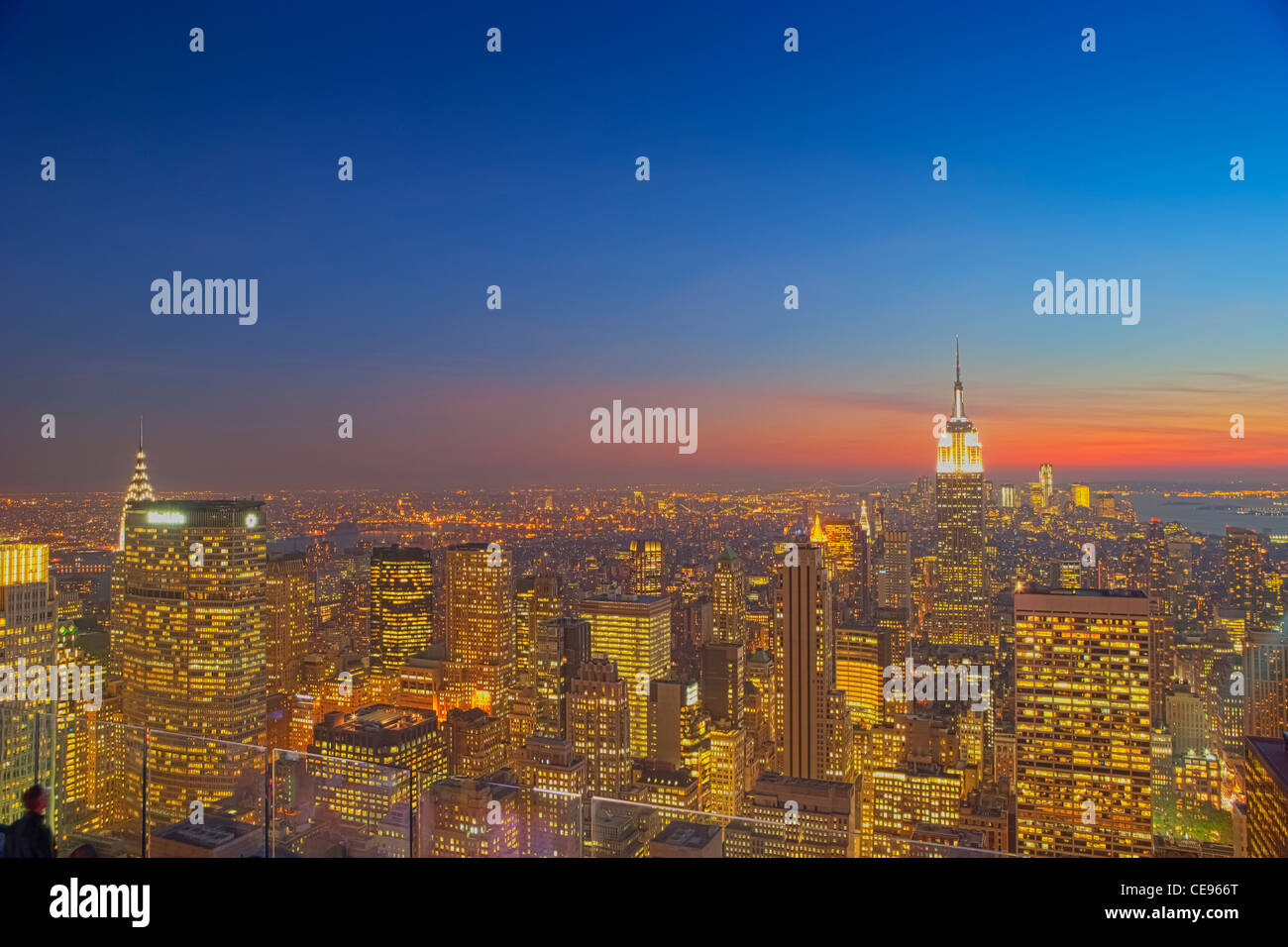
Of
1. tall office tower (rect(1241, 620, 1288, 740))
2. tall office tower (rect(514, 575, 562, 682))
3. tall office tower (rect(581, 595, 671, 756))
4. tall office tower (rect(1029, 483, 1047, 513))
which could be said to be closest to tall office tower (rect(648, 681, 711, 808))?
tall office tower (rect(581, 595, 671, 756))

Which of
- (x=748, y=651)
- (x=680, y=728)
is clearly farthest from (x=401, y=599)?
(x=748, y=651)

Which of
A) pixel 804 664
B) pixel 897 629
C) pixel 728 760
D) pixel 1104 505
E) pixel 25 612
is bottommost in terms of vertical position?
pixel 728 760

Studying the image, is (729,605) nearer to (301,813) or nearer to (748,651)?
(748,651)

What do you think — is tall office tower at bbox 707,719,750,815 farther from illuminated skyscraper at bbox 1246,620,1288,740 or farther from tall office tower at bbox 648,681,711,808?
illuminated skyscraper at bbox 1246,620,1288,740

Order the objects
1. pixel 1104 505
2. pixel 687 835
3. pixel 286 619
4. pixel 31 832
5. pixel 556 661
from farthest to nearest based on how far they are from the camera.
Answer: pixel 556 661 → pixel 286 619 → pixel 1104 505 → pixel 687 835 → pixel 31 832

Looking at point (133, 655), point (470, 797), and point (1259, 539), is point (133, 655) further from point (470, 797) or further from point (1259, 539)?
point (1259, 539)

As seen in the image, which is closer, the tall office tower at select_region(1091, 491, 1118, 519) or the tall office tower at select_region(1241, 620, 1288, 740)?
the tall office tower at select_region(1241, 620, 1288, 740)

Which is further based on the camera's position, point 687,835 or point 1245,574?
point 1245,574
